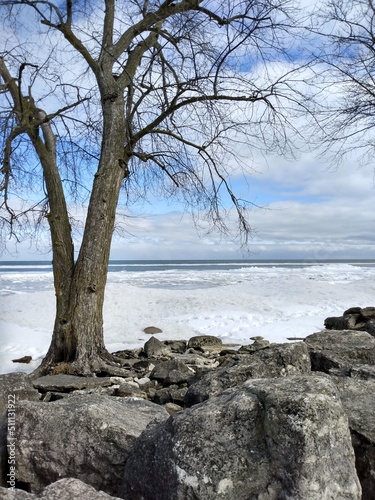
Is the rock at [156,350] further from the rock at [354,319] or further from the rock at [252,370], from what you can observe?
the rock at [252,370]

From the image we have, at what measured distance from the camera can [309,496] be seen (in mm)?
1984

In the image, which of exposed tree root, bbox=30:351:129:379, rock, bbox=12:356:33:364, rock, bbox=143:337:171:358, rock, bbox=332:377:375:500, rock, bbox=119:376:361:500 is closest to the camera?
rock, bbox=119:376:361:500

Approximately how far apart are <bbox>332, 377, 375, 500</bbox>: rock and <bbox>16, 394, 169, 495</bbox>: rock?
1.21 metres

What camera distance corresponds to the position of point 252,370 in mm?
4109

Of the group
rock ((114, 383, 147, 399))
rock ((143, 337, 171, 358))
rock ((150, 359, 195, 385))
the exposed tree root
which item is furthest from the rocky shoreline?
rock ((143, 337, 171, 358))

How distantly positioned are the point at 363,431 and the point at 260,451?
811mm

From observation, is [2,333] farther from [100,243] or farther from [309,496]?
[309,496]

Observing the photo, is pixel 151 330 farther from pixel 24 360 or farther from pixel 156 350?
pixel 24 360

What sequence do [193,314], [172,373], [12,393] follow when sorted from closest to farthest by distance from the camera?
[12,393] < [172,373] < [193,314]

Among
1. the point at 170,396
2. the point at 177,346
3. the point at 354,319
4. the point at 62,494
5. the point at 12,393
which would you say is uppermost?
the point at 62,494

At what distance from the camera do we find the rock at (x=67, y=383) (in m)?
5.71

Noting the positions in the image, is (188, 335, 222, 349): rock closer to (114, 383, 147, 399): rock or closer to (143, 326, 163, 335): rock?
(143, 326, 163, 335): rock

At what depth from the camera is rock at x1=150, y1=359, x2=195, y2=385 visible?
5.84 meters

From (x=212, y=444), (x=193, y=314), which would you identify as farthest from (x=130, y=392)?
(x=193, y=314)
